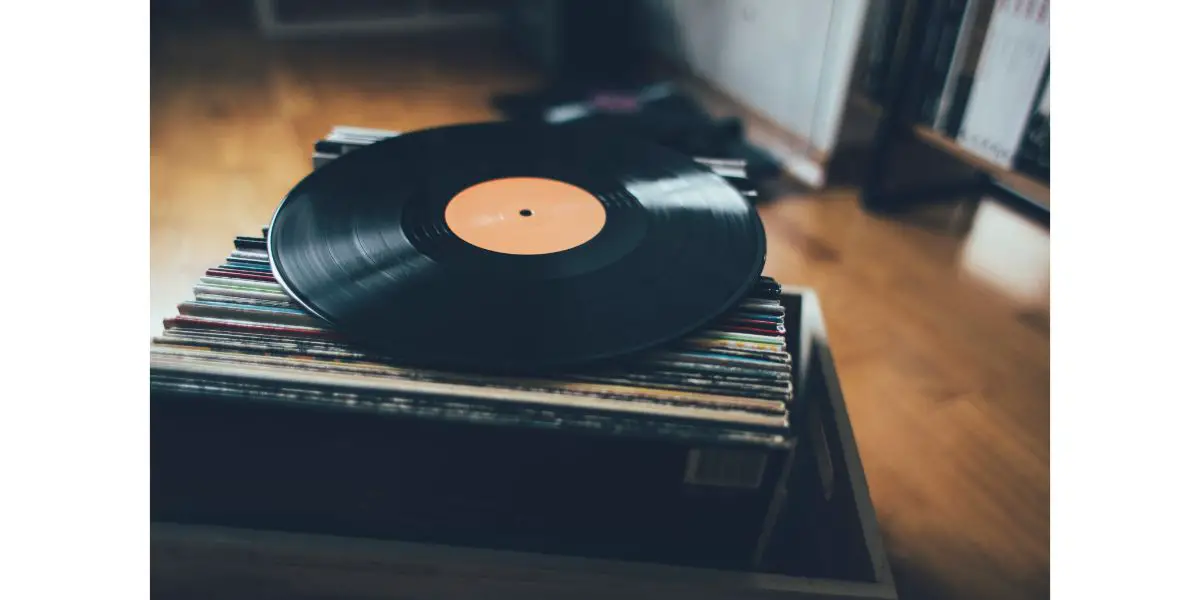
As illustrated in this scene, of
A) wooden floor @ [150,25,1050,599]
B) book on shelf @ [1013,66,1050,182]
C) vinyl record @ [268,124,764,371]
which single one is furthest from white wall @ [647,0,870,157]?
vinyl record @ [268,124,764,371]

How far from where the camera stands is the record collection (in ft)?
1.83

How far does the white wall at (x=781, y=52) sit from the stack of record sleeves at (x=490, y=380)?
1.15 meters

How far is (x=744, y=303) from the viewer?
25.9 inches

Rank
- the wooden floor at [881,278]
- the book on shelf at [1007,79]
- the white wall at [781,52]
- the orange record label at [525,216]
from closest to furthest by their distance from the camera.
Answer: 1. the orange record label at [525,216]
2. the wooden floor at [881,278]
3. the book on shelf at [1007,79]
4. the white wall at [781,52]

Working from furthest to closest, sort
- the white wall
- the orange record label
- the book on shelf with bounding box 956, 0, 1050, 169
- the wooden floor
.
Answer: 1. the white wall
2. the book on shelf with bounding box 956, 0, 1050, 169
3. the wooden floor
4. the orange record label

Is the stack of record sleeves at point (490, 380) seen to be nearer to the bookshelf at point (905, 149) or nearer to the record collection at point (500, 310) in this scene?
the record collection at point (500, 310)

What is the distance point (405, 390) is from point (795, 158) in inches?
55.6

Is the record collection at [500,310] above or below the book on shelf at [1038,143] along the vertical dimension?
below

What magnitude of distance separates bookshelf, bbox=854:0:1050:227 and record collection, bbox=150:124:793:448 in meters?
0.90

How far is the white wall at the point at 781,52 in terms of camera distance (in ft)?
5.29

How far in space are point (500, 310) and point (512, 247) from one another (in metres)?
0.10

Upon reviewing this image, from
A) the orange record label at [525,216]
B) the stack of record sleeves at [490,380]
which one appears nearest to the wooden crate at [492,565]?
the stack of record sleeves at [490,380]

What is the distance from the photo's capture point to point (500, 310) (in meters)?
0.61

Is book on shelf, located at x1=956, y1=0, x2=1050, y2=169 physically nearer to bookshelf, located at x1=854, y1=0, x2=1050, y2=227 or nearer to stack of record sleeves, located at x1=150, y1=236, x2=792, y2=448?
bookshelf, located at x1=854, y1=0, x2=1050, y2=227
